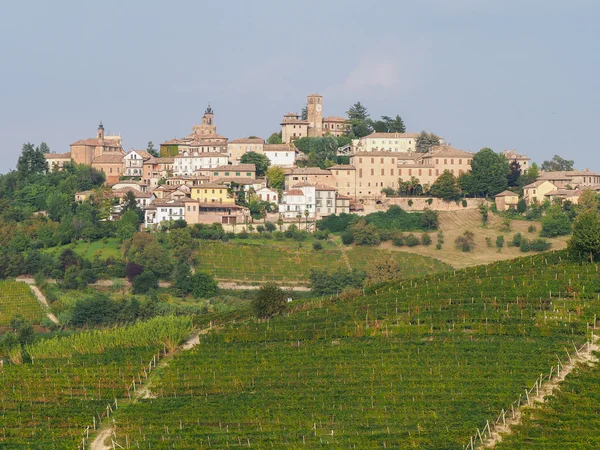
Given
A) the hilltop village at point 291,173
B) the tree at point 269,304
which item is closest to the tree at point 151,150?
the hilltop village at point 291,173

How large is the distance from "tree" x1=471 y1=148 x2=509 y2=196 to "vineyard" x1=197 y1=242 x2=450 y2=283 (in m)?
10.5

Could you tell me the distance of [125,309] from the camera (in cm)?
5556

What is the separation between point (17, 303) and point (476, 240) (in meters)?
26.6

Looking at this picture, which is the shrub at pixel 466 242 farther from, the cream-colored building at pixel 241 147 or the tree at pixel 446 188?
the cream-colored building at pixel 241 147

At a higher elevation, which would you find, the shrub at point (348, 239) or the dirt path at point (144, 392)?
the shrub at point (348, 239)

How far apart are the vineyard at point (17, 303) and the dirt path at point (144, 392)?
59.3 feet

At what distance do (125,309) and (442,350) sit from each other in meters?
24.3

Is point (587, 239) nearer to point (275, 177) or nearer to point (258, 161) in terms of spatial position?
point (275, 177)

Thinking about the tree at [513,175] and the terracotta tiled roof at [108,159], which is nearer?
the tree at [513,175]

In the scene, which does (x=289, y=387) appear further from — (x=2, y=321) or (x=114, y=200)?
(x=114, y=200)

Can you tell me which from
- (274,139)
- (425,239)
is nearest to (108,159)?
(274,139)

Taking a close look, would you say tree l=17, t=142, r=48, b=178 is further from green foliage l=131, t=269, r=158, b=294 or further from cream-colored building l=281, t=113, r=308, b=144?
green foliage l=131, t=269, r=158, b=294

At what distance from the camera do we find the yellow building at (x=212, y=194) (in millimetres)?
73188

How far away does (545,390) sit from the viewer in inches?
1212
